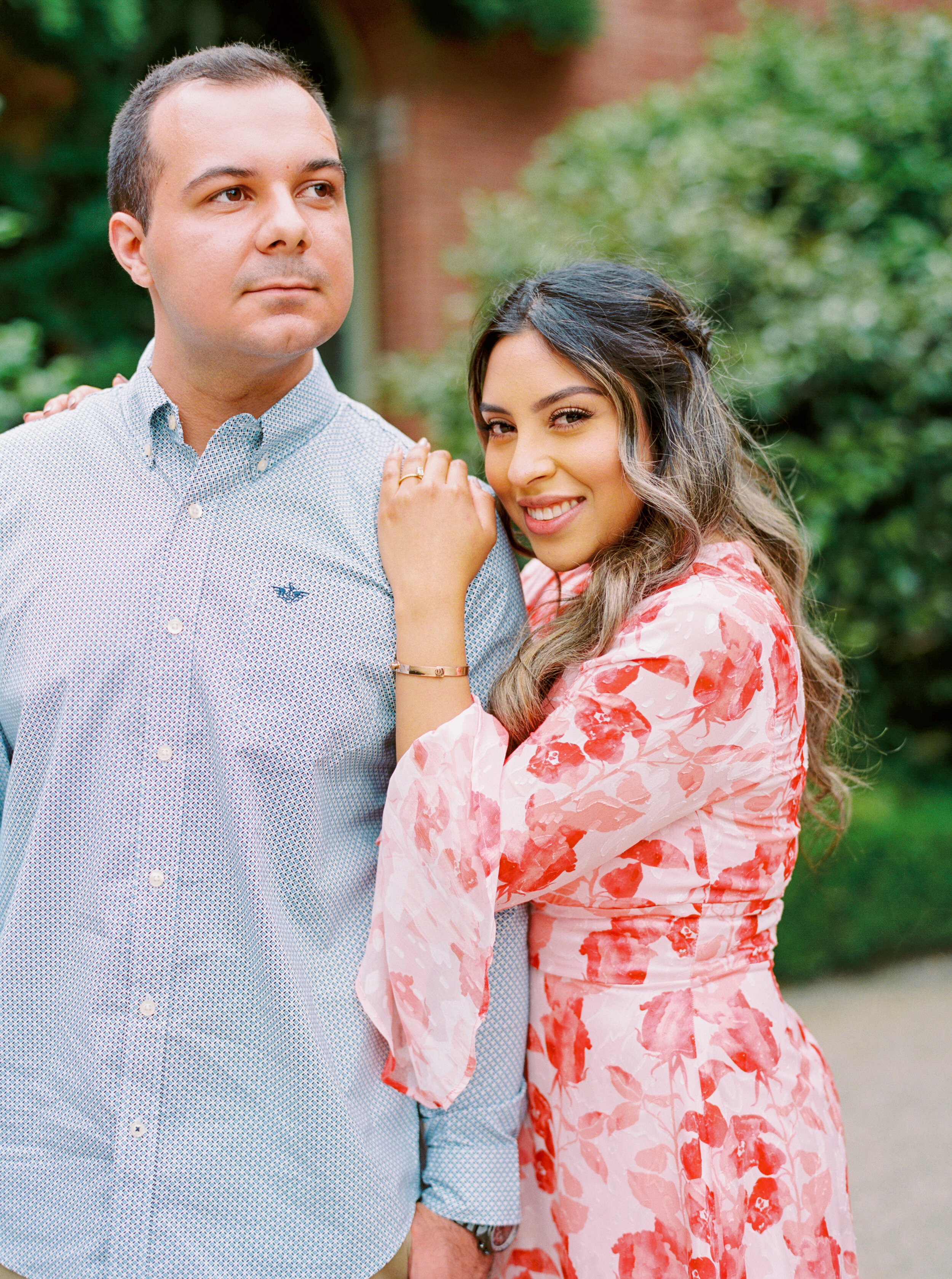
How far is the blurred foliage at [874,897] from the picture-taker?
500 cm

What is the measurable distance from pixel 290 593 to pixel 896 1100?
11.8 feet

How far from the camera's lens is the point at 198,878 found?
1.64 meters

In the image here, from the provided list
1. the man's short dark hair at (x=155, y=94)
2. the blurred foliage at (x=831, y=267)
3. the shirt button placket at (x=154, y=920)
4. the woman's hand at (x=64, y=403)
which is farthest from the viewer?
the blurred foliage at (x=831, y=267)

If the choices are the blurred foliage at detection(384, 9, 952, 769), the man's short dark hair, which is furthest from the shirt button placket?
the blurred foliage at detection(384, 9, 952, 769)

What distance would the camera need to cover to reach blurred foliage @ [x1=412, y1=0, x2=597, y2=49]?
681 cm

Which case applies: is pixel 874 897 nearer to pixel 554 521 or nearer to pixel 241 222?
pixel 554 521

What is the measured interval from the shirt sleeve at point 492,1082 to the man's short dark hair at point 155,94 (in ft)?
2.43

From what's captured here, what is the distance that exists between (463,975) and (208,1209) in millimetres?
466

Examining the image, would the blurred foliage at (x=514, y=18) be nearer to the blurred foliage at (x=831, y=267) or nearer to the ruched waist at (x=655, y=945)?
the blurred foliage at (x=831, y=267)

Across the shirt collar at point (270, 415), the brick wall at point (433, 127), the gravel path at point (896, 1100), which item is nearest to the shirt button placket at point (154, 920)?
the shirt collar at point (270, 415)

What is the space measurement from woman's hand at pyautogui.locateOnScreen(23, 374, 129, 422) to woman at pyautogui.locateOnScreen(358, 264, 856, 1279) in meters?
0.64

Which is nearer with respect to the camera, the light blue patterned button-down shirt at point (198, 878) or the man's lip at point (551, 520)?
the light blue patterned button-down shirt at point (198, 878)

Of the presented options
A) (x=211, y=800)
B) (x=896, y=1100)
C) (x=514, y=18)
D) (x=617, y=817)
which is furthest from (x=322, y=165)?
(x=514, y=18)

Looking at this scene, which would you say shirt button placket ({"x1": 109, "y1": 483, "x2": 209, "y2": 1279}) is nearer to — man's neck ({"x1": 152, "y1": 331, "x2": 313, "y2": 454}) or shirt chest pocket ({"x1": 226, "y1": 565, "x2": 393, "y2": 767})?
shirt chest pocket ({"x1": 226, "y1": 565, "x2": 393, "y2": 767})
